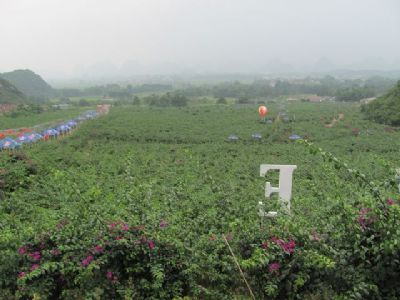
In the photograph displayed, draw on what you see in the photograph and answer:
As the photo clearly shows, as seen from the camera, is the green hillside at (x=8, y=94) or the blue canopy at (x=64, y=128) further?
the green hillside at (x=8, y=94)

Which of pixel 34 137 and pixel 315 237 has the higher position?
pixel 315 237

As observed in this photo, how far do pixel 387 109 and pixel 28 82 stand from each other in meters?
108

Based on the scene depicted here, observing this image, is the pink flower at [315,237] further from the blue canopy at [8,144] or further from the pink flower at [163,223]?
the blue canopy at [8,144]

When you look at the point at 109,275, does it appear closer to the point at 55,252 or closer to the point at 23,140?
the point at 55,252

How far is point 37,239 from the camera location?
184 inches

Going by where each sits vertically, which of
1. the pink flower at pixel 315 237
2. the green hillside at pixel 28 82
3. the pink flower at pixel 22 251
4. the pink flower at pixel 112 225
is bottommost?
the green hillside at pixel 28 82

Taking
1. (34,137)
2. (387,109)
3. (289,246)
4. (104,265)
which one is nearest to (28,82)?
(34,137)

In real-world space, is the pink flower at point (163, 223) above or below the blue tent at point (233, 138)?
above

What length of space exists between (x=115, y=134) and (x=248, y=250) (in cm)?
2425

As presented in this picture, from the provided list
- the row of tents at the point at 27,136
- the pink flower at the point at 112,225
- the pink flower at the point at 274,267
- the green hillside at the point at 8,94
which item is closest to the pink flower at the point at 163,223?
the pink flower at the point at 112,225

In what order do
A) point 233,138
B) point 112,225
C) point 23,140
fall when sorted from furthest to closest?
1. point 233,138
2. point 23,140
3. point 112,225

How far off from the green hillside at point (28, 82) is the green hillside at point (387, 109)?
3757 inches

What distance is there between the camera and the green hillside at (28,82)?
112 m

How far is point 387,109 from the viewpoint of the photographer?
33.7 meters
